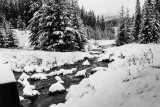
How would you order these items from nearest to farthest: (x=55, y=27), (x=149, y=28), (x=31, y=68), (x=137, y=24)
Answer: (x=31, y=68) < (x=55, y=27) < (x=149, y=28) < (x=137, y=24)

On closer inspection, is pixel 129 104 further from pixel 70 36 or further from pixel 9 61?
pixel 70 36

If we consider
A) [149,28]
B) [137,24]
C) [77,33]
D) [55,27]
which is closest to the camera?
[55,27]

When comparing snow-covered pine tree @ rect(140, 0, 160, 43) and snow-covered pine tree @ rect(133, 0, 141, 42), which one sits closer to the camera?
snow-covered pine tree @ rect(140, 0, 160, 43)

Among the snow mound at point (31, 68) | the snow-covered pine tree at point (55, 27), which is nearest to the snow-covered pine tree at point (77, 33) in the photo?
the snow-covered pine tree at point (55, 27)

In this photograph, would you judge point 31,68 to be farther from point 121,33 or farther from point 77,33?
point 121,33

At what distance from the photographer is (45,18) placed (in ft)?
61.2

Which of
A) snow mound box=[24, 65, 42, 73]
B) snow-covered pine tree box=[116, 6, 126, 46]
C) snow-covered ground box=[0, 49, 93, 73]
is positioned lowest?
snow mound box=[24, 65, 42, 73]

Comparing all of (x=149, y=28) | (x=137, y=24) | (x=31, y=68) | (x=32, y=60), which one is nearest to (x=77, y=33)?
(x=32, y=60)

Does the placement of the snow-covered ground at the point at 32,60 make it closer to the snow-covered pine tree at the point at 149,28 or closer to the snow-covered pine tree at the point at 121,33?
the snow-covered pine tree at the point at 149,28

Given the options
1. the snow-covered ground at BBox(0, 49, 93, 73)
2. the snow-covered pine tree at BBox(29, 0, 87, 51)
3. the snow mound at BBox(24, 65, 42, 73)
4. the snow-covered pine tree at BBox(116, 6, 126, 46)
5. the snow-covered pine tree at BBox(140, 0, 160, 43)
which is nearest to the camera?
the snow mound at BBox(24, 65, 42, 73)

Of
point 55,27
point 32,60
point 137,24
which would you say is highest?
point 137,24

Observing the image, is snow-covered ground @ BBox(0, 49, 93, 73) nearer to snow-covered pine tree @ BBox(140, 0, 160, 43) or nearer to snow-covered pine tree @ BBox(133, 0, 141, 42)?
snow-covered pine tree @ BBox(140, 0, 160, 43)

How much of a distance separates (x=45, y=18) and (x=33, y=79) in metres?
9.08

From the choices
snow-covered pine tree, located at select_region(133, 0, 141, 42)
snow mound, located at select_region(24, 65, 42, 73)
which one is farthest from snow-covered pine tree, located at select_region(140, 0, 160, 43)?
snow mound, located at select_region(24, 65, 42, 73)
